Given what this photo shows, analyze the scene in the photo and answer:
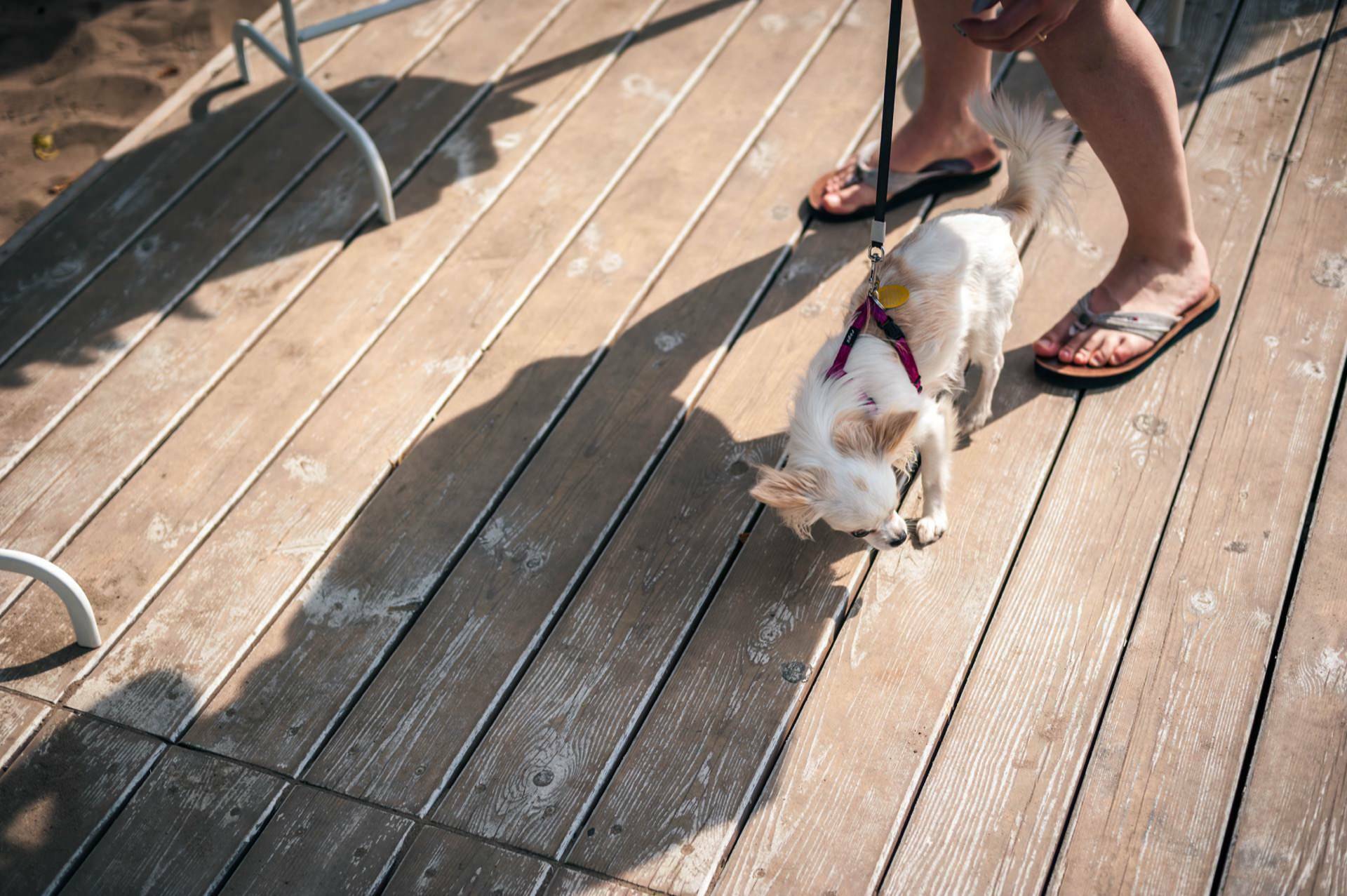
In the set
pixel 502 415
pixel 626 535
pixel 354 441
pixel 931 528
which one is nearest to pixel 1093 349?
pixel 931 528

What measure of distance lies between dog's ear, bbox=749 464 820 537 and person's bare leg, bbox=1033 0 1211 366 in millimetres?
828

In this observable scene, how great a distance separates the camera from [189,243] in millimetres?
2781

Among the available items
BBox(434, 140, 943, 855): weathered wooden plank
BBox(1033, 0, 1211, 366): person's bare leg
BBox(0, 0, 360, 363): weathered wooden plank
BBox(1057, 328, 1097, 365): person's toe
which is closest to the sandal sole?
BBox(434, 140, 943, 855): weathered wooden plank

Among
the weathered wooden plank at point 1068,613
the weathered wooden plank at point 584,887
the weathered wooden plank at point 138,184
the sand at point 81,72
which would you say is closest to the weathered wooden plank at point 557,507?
the weathered wooden plank at point 584,887

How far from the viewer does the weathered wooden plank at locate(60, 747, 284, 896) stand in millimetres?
1747

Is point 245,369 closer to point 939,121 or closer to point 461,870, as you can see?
point 461,870

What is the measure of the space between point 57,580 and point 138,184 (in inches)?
57.5

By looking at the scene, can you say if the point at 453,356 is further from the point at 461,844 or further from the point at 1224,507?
the point at 1224,507

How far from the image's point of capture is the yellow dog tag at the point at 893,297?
197cm

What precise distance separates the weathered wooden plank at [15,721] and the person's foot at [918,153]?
6.87 ft

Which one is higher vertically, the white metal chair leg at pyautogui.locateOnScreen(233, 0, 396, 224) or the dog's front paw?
the white metal chair leg at pyautogui.locateOnScreen(233, 0, 396, 224)

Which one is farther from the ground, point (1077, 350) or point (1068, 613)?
point (1077, 350)

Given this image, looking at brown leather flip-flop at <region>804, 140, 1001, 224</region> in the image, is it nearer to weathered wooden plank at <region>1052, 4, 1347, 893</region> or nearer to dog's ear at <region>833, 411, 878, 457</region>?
weathered wooden plank at <region>1052, 4, 1347, 893</region>

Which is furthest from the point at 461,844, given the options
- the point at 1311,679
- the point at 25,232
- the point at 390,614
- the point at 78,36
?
the point at 78,36
